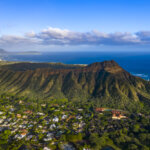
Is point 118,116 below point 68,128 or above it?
above

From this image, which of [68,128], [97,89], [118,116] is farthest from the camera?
[97,89]

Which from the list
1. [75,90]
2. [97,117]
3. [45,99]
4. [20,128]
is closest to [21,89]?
[45,99]

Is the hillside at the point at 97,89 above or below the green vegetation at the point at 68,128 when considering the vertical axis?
above

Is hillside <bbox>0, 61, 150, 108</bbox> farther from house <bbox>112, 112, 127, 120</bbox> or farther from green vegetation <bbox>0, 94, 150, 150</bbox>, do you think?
green vegetation <bbox>0, 94, 150, 150</bbox>

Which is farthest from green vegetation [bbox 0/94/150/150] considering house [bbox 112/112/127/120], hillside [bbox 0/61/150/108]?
hillside [bbox 0/61/150/108]

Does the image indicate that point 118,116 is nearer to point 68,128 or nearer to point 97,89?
point 68,128

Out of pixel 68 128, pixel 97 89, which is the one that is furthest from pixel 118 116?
pixel 97 89

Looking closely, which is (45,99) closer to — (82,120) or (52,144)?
(82,120)

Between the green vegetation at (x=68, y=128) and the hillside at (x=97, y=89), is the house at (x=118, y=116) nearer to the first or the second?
the green vegetation at (x=68, y=128)

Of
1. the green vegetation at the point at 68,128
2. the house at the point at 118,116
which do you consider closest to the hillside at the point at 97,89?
the house at the point at 118,116

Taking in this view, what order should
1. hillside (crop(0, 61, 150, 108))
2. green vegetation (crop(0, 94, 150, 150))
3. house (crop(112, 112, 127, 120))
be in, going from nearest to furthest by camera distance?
1. green vegetation (crop(0, 94, 150, 150))
2. house (crop(112, 112, 127, 120))
3. hillside (crop(0, 61, 150, 108))

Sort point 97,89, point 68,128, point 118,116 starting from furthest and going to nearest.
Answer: point 97,89 < point 118,116 < point 68,128

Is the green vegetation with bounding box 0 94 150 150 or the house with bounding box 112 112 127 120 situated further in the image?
the house with bounding box 112 112 127 120
